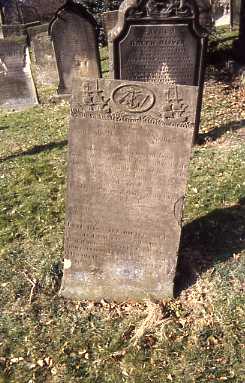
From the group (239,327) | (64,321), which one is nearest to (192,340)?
(239,327)

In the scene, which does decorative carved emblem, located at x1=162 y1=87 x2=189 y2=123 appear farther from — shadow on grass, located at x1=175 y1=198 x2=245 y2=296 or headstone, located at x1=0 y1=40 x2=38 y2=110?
headstone, located at x1=0 y1=40 x2=38 y2=110

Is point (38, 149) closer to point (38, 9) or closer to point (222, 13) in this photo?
point (222, 13)

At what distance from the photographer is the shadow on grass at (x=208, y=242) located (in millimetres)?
4520

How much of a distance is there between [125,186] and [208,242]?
149 cm

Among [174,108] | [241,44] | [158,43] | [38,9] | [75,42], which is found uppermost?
[174,108]

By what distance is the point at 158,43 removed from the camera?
6.36m

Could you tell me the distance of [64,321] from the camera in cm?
413

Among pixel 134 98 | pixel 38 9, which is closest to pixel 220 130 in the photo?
pixel 134 98

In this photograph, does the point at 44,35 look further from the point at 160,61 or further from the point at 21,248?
the point at 21,248

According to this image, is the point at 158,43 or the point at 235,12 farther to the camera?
the point at 235,12

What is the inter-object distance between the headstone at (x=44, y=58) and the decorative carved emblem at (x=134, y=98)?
891 cm

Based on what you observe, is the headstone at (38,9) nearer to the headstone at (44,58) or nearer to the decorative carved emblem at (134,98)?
the headstone at (44,58)

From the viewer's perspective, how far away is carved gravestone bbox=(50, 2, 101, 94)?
9.35 meters

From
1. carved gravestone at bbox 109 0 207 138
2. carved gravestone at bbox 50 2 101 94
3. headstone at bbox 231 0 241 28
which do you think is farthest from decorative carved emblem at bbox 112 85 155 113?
headstone at bbox 231 0 241 28
